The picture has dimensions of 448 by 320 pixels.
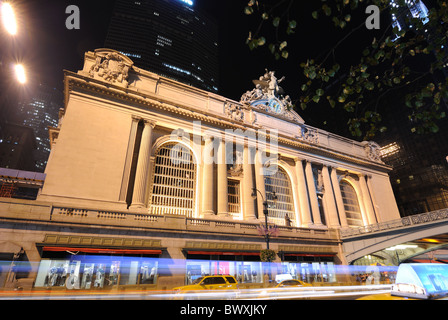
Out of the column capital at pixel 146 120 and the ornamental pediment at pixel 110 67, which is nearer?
the ornamental pediment at pixel 110 67

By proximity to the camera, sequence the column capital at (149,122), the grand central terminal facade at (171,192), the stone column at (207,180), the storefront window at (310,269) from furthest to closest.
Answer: the column capital at (149,122)
the stone column at (207,180)
the storefront window at (310,269)
the grand central terminal facade at (171,192)

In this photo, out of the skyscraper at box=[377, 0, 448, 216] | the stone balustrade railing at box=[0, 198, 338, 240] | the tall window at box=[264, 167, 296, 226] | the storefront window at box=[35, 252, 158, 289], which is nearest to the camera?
the storefront window at box=[35, 252, 158, 289]

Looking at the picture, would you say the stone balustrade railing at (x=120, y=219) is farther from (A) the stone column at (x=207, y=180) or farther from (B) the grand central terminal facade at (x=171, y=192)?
(A) the stone column at (x=207, y=180)

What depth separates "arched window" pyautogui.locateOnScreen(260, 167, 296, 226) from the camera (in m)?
30.1

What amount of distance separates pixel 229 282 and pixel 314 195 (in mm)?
23358

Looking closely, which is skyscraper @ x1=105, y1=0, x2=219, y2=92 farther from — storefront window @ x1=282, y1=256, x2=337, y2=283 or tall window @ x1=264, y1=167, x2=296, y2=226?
storefront window @ x1=282, y1=256, x2=337, y2=283

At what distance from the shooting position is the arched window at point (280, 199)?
30.1 metres

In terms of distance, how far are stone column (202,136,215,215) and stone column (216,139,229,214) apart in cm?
100

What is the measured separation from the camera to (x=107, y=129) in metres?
23.3

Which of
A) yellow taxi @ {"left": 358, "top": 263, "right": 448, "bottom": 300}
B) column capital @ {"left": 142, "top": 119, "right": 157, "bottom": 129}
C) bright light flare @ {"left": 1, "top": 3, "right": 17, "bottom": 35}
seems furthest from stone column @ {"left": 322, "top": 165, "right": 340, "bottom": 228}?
bright light flare @ {"left": 1, "top": 3, "right": 17, "bottom": 35}

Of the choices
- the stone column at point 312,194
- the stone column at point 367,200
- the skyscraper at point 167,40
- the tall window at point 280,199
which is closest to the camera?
the tall window at point 280,199

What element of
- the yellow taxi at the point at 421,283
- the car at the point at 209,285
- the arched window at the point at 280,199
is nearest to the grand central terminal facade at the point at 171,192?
the arched window at the point at 280,199

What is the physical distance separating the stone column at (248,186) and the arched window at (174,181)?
6.07 meters
